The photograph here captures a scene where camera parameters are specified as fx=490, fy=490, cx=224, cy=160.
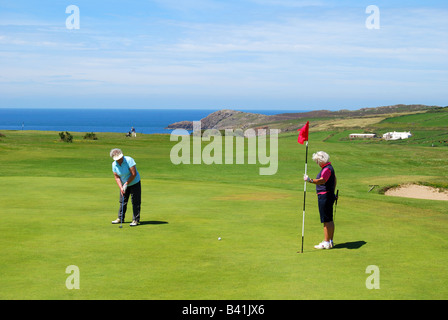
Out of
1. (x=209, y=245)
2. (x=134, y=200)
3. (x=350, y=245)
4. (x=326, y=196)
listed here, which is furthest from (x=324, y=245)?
(x=134, y=200)

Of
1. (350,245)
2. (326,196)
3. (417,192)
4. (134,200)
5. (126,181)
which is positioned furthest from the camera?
(417,192)

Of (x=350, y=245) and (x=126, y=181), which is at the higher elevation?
(x=126, y=181)

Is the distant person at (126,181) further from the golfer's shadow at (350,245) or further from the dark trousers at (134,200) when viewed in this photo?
the golfer's shadow at (350,245)

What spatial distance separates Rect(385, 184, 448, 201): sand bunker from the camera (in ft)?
95.5

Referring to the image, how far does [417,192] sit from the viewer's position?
29.7 m

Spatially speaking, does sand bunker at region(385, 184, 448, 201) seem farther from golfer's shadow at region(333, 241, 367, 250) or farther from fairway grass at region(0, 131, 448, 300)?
golfer's shadow at region(333, 241, 367, 250)

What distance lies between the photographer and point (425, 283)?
9352 millimetres

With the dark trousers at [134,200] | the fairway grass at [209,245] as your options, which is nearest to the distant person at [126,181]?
the dark trousers at [134,200]

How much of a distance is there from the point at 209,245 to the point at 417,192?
21.2m

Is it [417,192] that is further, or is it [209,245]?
[417,192]

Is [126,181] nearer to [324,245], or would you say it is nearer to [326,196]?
[326,196]

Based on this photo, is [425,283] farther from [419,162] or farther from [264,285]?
[419,162]

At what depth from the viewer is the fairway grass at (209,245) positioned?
890cm
